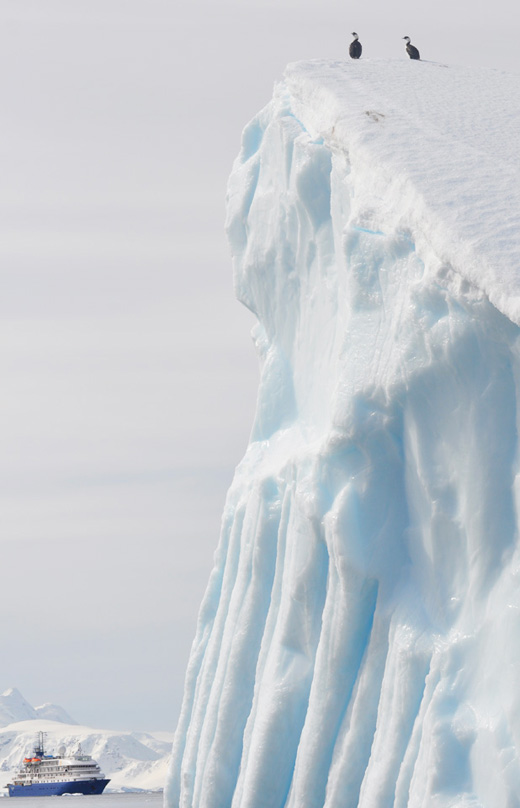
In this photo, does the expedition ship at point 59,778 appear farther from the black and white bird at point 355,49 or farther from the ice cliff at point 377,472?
the ice cliff at point 377,472

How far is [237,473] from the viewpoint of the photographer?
14.3 metres

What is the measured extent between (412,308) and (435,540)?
1.77 metres

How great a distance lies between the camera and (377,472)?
10172mm

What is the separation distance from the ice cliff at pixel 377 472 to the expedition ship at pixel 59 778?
64825mm

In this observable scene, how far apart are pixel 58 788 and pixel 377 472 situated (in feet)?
236

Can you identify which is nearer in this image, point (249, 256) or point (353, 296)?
point (353, 296)

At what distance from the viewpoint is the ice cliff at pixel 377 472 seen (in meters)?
8.74

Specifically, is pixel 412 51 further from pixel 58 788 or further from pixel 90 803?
pixel 58 788

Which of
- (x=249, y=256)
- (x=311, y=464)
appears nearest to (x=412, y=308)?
(x=311, y=464)

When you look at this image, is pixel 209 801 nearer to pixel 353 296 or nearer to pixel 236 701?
pixel 236 701

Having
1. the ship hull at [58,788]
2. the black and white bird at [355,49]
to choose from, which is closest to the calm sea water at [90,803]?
the ship hull at [58,788]

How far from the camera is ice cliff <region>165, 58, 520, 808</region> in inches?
344

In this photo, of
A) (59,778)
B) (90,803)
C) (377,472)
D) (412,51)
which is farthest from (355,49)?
(59,778)

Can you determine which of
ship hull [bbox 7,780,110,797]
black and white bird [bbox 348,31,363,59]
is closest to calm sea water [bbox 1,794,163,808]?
ship hull [bbox 7,780,110,797]
